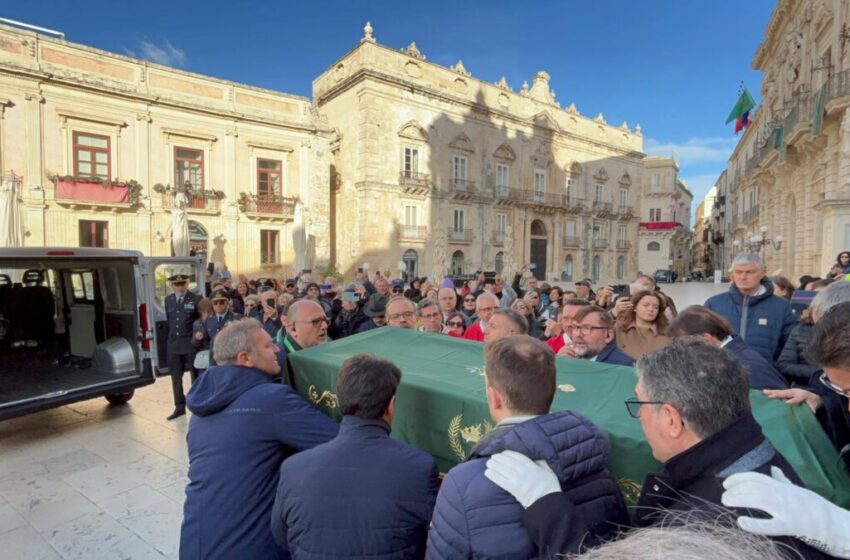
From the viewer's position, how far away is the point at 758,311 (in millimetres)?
3652

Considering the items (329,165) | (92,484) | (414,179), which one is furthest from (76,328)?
(414,179)

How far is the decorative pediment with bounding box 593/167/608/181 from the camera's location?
37.5 metres

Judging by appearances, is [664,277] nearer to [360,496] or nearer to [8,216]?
[8,216]

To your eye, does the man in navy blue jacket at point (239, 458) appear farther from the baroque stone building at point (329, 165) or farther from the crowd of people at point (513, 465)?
the baroque stone building at point (329, 165)

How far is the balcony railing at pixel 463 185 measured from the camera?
2920 centimetres

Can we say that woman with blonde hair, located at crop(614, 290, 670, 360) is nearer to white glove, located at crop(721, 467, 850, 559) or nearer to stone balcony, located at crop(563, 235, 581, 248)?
white glove, located at crop(721, 467, 850, 559)

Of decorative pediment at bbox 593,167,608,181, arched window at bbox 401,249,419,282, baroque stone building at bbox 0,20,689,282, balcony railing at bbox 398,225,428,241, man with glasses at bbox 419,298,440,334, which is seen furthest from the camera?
decorative pediment at bbox 593,167,608,181

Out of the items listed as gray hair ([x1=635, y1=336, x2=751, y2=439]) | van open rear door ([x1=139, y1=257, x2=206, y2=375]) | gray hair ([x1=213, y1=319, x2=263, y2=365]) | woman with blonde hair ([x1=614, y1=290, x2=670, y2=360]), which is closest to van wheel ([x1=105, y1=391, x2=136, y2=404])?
van open rear door ([x1=139, y1=257, x2=206, y2=375])

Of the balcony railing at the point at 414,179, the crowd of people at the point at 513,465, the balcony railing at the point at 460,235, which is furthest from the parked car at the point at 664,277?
the crowd of people at the point at 513,465

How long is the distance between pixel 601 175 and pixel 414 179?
63.5 feet

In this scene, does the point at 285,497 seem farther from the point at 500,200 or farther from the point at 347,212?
the point at 500,200

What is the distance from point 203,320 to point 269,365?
406 cm

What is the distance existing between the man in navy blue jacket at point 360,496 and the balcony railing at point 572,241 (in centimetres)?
3613

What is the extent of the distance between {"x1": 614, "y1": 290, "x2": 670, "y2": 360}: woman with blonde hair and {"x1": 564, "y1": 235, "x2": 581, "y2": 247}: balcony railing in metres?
33.5
